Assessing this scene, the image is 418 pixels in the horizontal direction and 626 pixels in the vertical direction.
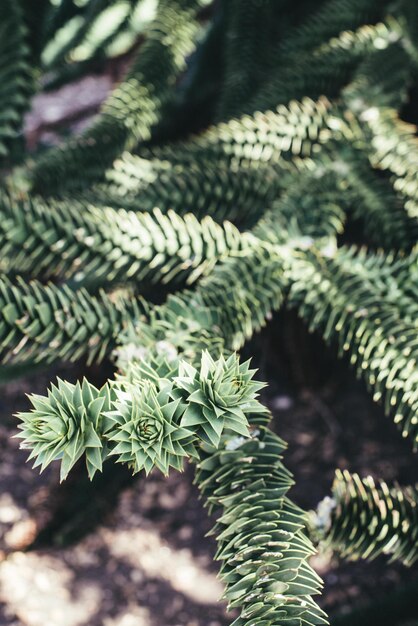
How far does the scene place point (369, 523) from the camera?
3.05 ft

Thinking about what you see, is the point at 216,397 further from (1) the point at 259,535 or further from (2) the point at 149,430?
(1) the point at 259,535

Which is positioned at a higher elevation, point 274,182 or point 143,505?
point 274,182

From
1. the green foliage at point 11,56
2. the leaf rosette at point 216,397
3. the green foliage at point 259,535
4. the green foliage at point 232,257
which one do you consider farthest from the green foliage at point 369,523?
the green foliage at point 11,56

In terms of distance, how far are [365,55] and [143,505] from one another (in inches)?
61.1

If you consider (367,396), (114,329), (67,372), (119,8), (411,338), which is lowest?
(67,372)

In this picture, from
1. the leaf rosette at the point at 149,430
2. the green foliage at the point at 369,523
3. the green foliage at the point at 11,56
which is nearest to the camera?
the leaf rosette at the point at 149,430

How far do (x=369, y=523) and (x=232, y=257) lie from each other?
0.52m

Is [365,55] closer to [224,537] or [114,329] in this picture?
[114,329]

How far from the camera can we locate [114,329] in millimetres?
950

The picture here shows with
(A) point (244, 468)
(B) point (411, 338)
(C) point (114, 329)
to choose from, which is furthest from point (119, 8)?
(A) point (244, 468)

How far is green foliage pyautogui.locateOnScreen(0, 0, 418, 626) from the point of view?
644 millimetres

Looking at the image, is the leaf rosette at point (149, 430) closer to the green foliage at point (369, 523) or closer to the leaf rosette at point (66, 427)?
the leaf rosette at point (66, 427)

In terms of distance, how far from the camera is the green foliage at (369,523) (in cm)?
93

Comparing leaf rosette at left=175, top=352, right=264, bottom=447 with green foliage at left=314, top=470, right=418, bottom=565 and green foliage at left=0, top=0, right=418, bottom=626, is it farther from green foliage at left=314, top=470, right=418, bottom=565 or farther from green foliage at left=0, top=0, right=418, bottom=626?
green foliage at left=314, top=470, right=418, bottom=565
